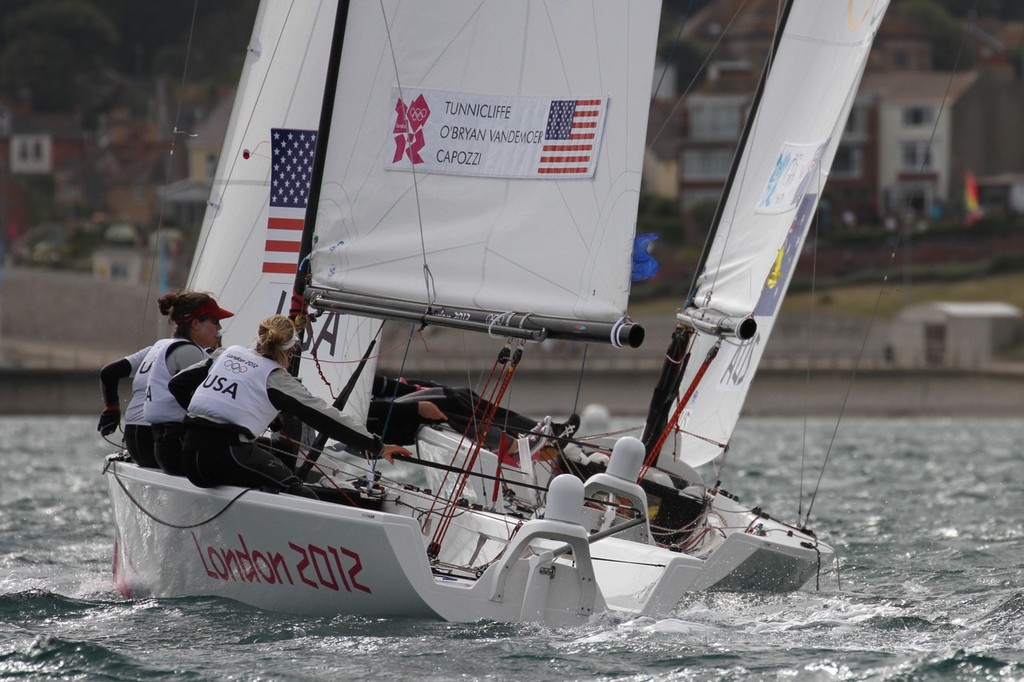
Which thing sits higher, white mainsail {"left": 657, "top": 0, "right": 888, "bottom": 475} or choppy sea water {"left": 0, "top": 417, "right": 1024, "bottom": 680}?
white mainsail {"left": 657, "top": 0, "right": 888, "bottom": 475}

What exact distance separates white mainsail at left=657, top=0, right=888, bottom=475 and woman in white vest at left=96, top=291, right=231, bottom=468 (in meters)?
3.29

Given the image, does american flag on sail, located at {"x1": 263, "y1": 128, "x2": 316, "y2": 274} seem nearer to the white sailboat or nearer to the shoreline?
the white sailboat

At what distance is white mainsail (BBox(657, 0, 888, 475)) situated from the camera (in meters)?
9.89

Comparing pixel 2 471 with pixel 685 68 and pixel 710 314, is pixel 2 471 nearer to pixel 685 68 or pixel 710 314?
pixel 710 314

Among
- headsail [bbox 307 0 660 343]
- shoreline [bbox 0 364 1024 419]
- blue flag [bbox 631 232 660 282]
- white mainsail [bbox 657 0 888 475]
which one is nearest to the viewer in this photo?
headsail [bbox 307 0 660 343]

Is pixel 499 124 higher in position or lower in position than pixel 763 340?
higher

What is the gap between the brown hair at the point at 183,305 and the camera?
7516mm

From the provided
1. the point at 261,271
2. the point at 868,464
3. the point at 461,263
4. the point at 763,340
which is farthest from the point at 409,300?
the point at 868,464

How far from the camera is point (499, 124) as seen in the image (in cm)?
810

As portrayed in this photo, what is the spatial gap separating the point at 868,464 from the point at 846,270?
3610 cm

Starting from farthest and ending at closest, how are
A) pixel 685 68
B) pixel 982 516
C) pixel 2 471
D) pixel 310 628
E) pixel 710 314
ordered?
1. pixel 685 68
2. pixel 2 471
3. pixel 982 516
4. pixel 710 314
5. pixel 310 628

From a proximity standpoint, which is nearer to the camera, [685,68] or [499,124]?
[499,124]

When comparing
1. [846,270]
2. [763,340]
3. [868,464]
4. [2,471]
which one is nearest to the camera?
[763,340]

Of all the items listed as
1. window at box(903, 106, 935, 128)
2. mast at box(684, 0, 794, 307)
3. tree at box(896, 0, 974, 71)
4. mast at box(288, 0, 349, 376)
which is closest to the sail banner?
mast at box(288, 0, 349, 376)
